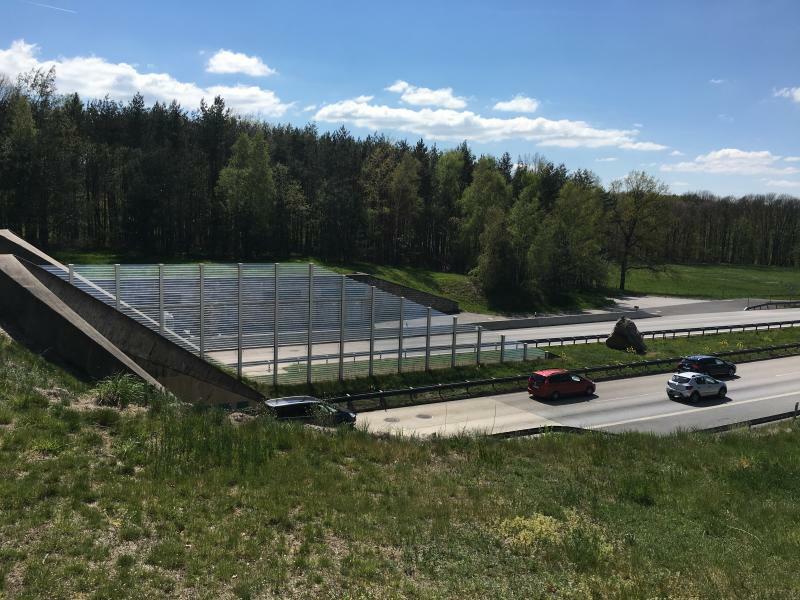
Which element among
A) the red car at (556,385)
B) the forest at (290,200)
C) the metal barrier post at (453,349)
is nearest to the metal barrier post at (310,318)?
the metal barrier post at (453,349)

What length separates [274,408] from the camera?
62.3 ft

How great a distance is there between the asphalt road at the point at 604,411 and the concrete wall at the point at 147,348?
5.82 meters

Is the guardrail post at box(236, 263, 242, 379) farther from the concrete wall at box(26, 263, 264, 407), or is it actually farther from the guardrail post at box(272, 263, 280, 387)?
the concrete wall at box(26, 263, 264, 407)

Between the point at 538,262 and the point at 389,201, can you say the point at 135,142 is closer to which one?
the point at 389,201

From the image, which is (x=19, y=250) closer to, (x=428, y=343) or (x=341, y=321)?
(x=341, y=321)

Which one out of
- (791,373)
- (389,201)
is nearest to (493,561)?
(791,373)

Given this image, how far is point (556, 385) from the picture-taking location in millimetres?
26797

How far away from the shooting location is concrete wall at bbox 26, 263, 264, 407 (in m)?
18.0

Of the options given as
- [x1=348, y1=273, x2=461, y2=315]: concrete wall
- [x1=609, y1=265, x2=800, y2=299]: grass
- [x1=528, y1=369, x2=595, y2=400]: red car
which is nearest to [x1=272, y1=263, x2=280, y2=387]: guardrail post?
[x1=528, y1=369, x2=595, y2=400]: red car

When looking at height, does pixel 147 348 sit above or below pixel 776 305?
above

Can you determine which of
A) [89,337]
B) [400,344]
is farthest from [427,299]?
[89,337]

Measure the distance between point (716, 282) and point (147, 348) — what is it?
8923cm

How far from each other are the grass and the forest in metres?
5.30

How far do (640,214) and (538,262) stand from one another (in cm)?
2065
